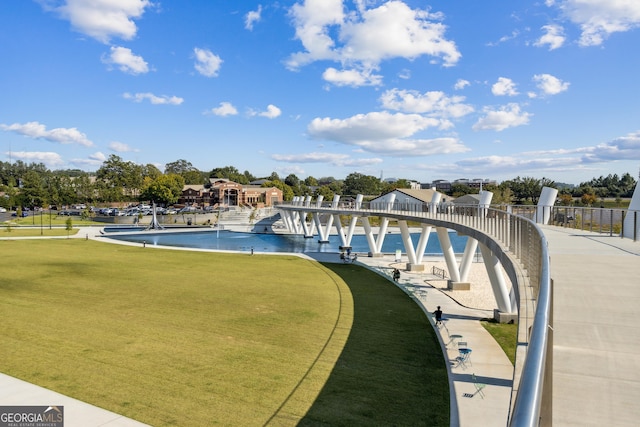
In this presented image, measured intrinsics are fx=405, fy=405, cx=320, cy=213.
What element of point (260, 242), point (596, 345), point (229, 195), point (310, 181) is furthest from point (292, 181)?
point (596, 345)

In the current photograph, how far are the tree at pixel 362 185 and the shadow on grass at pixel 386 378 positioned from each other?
415ft

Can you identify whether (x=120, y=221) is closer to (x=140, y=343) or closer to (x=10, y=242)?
(x=10, y=242)

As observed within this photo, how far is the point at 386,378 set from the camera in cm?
1312

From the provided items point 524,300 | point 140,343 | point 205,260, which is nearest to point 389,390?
point 524,300

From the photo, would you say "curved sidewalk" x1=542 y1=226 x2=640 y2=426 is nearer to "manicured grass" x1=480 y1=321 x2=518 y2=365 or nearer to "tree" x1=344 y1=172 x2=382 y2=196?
"manicured grass" x1=480 y1=321 x2=518 y2=365

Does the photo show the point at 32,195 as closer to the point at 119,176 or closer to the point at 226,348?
the point at 119,176

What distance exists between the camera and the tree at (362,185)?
146625mm

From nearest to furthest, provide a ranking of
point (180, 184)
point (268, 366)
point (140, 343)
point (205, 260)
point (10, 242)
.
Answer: point (268, 366) → point (140, 343) → point (205, 260) → point (10, 242) → point (180, 184)

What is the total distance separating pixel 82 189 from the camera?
357 ft

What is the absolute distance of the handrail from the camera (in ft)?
6.60

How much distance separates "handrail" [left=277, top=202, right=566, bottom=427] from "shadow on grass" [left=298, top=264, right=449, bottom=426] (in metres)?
4.85

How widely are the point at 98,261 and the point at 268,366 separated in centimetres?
2799

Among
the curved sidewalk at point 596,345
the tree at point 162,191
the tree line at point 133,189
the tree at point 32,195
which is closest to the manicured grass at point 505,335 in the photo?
the curved sidewalk at point 596,345

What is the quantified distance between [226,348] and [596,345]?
1318 cm
